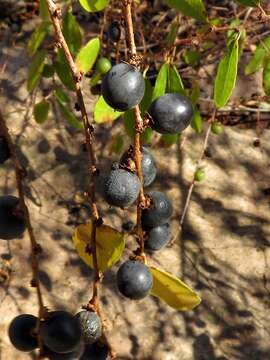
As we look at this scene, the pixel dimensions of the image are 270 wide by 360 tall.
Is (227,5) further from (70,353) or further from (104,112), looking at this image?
(70,353)

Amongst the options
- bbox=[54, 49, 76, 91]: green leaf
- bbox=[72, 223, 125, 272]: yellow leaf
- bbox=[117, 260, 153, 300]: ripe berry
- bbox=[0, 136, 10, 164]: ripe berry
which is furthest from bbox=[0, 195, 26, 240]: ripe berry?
bbox=[54, 49, 76, 91]: green leaf

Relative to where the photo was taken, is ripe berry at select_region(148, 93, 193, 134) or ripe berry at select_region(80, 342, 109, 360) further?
ripe berry at select_region(80, 342, 109, 360)

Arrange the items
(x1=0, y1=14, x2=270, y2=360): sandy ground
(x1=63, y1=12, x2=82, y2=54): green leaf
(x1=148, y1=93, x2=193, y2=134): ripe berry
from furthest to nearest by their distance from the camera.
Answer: (x1=0, y1=14, x2=270, y2=360): sandy ground, (x1=63, y1=12, x2=82, y2=54): green leaf, (x1=148, y1=93, x2=193, y2=134): ripe berry

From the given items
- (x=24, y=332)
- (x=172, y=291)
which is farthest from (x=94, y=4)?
(x=24, y=332)

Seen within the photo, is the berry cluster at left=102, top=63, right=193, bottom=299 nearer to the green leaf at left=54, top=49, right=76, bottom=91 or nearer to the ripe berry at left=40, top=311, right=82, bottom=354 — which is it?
the ripe berry at left=40, top=311, right=82, bottom=354

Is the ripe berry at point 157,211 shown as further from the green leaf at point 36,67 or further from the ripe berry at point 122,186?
the green leaf at point 36,67
